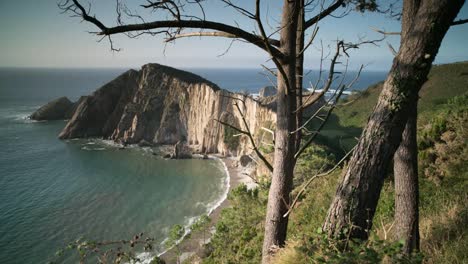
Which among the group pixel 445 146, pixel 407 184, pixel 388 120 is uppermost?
pixel 388 120

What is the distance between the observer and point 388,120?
8.57 ft

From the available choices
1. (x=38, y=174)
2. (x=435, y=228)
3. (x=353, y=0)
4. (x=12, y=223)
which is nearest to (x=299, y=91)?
(x=353, y=0)

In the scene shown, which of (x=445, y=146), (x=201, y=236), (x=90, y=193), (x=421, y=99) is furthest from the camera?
(x=421, y=99)

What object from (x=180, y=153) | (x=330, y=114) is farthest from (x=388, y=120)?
(x=180, y=153)

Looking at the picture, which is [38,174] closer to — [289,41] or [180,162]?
[180,162]

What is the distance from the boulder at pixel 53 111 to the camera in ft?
224

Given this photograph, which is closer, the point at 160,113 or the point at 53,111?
the point at 160,113

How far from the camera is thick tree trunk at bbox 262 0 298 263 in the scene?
9.70ft

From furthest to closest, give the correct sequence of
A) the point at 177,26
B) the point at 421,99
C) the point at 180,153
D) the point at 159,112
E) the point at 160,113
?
1. the point at 159,112
2. the point at 160,113
3. the point at 180,153
4. the point at 421,99
5. the point at 177,26

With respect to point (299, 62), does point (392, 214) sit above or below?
below

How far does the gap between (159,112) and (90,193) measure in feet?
82.6

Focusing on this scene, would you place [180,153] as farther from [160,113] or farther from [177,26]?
[177,26]

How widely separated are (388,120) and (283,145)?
3.45 ft

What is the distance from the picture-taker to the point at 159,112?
53.1m
